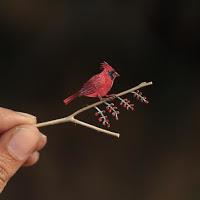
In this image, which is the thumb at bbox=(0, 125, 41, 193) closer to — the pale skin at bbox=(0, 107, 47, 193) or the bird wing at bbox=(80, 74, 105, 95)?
the pale skin at bbox=(0, 107, 47, 193)

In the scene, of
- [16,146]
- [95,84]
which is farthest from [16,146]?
[95,84]

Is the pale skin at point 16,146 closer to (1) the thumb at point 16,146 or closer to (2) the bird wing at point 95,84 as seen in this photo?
(1) the thumb at point 16,146

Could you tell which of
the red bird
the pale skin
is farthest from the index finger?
the red bird

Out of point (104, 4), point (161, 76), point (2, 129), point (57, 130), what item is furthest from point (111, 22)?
point (2, 129)

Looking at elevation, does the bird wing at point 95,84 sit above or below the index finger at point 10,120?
above

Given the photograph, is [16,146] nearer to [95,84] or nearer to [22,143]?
[22,143]

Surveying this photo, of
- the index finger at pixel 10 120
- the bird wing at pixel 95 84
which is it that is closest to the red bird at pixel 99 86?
the bird wing at pixel 95 84

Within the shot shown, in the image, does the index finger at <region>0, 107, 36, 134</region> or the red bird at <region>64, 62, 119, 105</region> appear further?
the index finger at <region>0, 107, 36, 134</region>

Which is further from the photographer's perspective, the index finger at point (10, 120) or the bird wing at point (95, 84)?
the index finger at point (10, 120)
